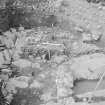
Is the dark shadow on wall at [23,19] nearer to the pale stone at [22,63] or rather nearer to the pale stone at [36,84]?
the pale stone at [22,63]

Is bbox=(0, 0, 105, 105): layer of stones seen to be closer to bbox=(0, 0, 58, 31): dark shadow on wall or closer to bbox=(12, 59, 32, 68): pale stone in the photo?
bbox=(12, 59, 32, 68): pale stone

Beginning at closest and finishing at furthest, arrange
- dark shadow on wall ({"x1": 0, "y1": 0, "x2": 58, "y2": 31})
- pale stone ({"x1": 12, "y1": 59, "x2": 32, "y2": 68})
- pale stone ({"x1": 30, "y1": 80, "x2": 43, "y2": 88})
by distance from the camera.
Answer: pale stone ({"x1": 30, "y1": 80, "x2": 43, "y2": 88}) → pale stone ({"x1": 12, "y1": 59, "x2": 32, "y2": 68}) → dark shadow on wall ({"x1": 0, "y1": 0, "x2": 58, "y2": 31})

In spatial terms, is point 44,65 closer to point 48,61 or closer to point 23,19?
point 48,61

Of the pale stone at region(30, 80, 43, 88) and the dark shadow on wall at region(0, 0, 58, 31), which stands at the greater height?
the dark shadow on wall at region(0, 0, 58, 31)

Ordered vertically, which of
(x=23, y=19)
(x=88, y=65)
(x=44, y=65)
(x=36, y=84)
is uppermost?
(x=23, y=19)

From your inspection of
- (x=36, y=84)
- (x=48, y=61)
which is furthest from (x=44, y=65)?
(x=36, y=84)

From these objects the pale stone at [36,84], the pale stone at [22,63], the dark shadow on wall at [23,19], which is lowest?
the pale stone at [36,84]

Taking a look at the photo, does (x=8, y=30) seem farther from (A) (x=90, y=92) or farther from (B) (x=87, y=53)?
(A) (x=90, y=92)

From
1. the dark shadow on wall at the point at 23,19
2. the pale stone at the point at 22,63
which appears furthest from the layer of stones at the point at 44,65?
the dark shadow on wall at the point at 23,19

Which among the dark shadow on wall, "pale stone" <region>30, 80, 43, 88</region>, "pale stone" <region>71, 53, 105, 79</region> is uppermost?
the dark shadow on wall

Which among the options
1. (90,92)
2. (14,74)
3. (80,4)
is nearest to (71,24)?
(80,4)

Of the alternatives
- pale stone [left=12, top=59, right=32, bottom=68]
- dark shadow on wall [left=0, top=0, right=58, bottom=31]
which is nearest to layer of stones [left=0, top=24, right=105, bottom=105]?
pale stone [left=12, top=59, right=32, bottom=68]
